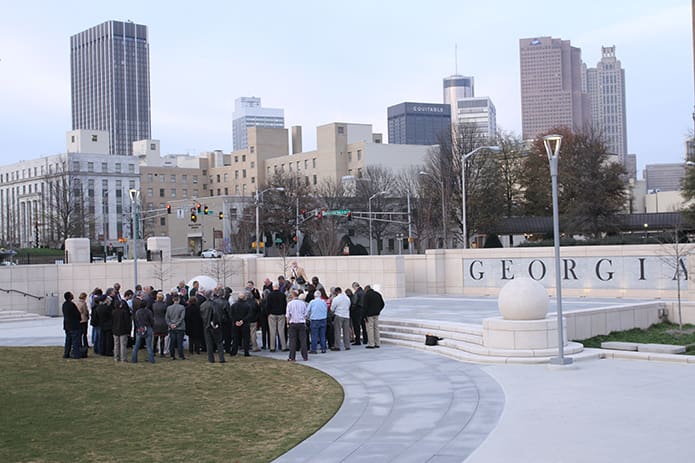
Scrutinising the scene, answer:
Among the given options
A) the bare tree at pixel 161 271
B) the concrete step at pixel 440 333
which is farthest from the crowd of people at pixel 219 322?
the bare tree at pixel 161 271

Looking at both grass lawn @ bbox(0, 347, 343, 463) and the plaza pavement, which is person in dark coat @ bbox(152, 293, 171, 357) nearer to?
grass lawn @ bbox(0, 347, 343, 463)

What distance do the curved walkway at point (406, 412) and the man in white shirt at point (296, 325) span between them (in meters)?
0.56

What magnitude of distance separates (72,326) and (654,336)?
1492 cm

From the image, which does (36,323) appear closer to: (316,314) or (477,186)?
(316,314)

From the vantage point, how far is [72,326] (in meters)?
19.8

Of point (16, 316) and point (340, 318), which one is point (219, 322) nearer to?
point (340, 318)

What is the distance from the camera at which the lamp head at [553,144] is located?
16469mm

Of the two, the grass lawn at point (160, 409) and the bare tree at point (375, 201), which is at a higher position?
the bare tree at point (375, 201)

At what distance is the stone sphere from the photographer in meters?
17.4

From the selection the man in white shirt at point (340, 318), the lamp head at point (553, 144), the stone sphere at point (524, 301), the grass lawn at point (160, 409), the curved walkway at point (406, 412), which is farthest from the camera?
the man in white shirt at point (340, 318)

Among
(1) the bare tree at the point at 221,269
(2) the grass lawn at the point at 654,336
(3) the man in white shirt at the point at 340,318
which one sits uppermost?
(1) the bare tree at the point at 221,269

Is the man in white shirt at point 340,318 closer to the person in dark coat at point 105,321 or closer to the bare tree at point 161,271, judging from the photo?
the person in dark coat at point 105,321

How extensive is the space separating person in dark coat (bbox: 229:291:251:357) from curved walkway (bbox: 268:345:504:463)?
89.7 inches

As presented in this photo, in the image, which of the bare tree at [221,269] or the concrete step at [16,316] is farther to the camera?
the bare tree at [221,269]
